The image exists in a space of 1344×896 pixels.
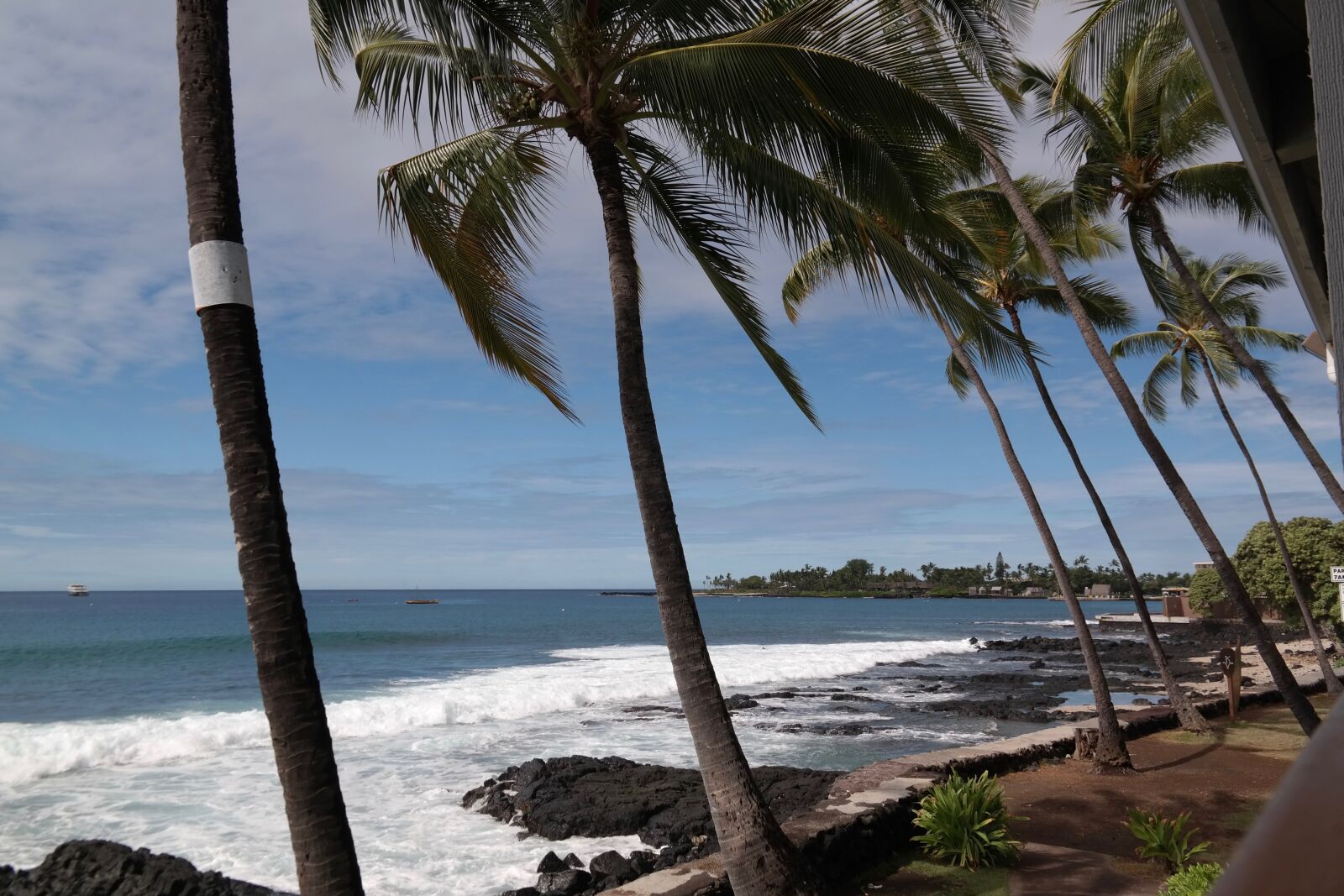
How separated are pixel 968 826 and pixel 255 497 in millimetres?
5920

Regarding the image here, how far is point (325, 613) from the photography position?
306 feet

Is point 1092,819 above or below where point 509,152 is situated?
below

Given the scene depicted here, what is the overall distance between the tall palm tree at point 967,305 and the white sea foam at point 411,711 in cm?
1436

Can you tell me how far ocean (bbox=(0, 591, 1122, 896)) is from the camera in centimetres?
1171

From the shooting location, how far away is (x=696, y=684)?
5922mm

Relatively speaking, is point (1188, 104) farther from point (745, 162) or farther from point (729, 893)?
point (729, 893)

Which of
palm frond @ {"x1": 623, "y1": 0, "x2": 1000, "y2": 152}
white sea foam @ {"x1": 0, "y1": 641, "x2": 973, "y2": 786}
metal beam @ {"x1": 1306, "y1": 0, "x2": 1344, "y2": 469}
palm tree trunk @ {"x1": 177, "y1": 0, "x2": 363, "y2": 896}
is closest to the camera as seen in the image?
metal beam @ {"x1": 1306, "y1": 0, "x2": 1344, "y2": 469}

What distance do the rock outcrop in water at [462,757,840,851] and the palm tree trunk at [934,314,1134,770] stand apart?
3.52m

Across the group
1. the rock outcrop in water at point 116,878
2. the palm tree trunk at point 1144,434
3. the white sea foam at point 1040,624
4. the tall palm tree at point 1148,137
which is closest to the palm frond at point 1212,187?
the tall palm tree at point 1148,137

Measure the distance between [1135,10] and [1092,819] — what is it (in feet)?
27.9

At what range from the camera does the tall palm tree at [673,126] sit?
6.07 meters

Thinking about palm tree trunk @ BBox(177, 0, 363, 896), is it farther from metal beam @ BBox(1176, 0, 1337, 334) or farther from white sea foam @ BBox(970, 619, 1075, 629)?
white sea foam @ BBox(970, 619, 1075, 629)

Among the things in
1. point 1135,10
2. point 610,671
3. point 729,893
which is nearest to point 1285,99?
point 729,893

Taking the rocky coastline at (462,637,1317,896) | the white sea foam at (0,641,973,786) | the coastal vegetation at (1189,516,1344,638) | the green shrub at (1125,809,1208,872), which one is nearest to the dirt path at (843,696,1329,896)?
the green shrub at (1125,809,1208,872)
